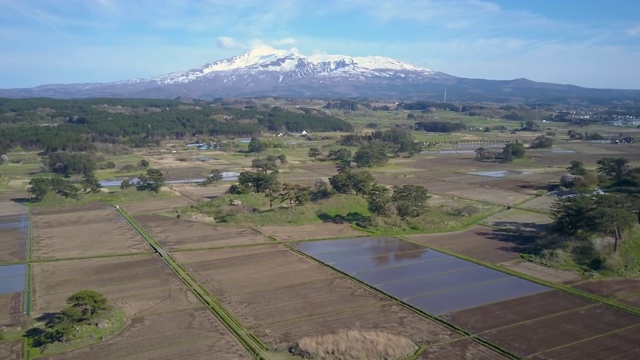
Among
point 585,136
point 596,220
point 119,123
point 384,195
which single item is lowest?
point 384,195

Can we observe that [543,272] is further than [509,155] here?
No

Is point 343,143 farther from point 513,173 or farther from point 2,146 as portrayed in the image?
point 2,146

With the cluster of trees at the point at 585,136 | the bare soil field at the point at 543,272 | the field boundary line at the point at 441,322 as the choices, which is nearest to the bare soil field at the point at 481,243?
the bare soil field at the point at 543,272

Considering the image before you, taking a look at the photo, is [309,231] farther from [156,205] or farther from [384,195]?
[156,205]

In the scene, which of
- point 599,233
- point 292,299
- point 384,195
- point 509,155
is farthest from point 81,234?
point 509,155

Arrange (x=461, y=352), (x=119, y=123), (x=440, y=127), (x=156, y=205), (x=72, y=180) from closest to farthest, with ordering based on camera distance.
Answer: (x=461, y=352), (x=156, y=205), (x=72, y=180), (x=119, y=123), (x=440, y=127)

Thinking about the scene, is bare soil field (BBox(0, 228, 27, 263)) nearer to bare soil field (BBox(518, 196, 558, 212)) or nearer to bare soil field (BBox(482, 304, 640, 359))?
bare soil field (BBox(482, 304, 640, 359))
